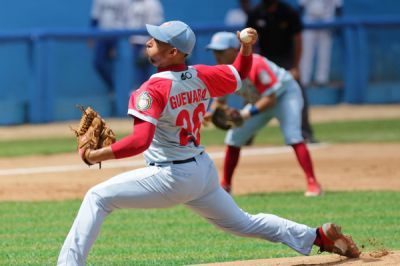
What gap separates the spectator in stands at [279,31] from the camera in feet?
42.9

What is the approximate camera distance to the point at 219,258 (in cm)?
721

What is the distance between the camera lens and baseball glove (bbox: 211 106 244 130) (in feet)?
32.4

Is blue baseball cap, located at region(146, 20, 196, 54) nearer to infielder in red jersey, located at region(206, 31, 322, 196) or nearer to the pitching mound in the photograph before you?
the pitching mound

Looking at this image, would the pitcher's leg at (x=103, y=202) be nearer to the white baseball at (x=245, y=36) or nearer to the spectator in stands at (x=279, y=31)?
the white baseball at (x=245, y=36)

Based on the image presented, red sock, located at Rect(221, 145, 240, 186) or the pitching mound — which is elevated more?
the pitching mound

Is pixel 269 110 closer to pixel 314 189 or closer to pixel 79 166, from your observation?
pixel 314 189

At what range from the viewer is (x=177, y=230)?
856 centimetres

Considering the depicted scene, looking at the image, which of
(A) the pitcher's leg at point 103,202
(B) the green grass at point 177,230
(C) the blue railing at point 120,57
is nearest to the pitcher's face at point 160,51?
(A) the pitcher's leg at point 103,202

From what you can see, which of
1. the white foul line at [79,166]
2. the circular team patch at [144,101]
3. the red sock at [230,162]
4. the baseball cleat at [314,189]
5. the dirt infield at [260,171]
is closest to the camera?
the circular team patch at [144,101]

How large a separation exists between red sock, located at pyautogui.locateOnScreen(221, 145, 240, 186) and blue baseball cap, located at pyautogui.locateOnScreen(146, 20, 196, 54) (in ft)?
13.8

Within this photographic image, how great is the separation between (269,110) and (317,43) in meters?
9.06

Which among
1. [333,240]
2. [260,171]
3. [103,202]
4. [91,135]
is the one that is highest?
→ [91,135]

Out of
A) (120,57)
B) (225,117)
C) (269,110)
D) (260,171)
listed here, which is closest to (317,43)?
(120,57)

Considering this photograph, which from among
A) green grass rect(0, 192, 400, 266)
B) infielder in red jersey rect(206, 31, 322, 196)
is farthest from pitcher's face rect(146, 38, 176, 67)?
infielder in red jersey rect(206, 31, 322, 196)
